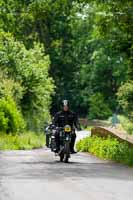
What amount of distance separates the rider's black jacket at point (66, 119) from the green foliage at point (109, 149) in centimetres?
183

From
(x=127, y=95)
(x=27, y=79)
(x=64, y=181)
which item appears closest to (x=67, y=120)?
(x=64, y=181)

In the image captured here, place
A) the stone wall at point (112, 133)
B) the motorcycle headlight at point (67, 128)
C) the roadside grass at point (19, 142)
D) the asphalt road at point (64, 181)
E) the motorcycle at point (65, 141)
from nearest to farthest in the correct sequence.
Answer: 1. the asphalt road at point (64, 181)
2. the motorcycle at point (65, 141)
3. the motorcycle headlight at point (67, 128)
4. the stone wall at point (112, 133)
5. the roadside grass at point (19, 142)

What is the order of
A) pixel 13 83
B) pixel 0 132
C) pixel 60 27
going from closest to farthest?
pixel 0 132 → pixel 13 83 → pixel 60 27

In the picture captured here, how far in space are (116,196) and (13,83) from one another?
34200 millimetres

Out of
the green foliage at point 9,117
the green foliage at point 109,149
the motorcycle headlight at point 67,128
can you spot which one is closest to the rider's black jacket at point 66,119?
the motorcycle headlight at point 67,128

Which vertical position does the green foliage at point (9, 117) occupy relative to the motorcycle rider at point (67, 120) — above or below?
above

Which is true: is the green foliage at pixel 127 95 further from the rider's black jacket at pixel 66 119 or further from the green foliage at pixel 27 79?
the rider's black jacket at pixel 66 119

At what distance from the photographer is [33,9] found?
24.1 meters

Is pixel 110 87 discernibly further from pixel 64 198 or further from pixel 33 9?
pixel 64 198

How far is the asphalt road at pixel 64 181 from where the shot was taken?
42.9 ft

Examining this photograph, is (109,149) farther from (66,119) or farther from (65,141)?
(65,141)

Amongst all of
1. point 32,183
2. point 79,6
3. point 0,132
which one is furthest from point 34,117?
point 32,183

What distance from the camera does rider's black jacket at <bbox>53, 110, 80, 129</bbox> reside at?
22.8 meters

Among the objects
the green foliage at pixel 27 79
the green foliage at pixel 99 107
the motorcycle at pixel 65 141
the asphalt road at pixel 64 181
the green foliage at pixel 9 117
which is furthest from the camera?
the green foliage at pixel 99 107
